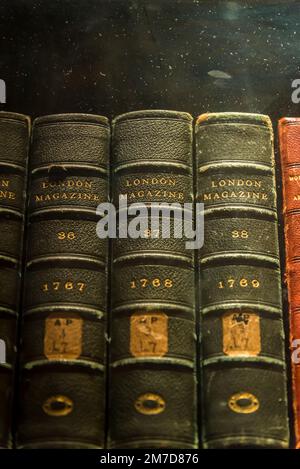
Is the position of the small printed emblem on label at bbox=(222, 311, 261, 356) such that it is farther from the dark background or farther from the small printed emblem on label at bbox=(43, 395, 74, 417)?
the dark background

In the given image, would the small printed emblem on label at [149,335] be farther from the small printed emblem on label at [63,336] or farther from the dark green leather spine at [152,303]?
the small printed emblem on label at [63,336]

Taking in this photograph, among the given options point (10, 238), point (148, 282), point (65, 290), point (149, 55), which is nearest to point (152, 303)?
point (148, 282)

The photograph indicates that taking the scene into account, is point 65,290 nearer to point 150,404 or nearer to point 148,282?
point 148,282

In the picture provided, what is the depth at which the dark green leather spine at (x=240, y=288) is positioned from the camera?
1.56 metres

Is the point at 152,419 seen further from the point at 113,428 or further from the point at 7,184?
the point at 7,184

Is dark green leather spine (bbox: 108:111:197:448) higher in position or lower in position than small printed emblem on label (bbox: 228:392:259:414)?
higher

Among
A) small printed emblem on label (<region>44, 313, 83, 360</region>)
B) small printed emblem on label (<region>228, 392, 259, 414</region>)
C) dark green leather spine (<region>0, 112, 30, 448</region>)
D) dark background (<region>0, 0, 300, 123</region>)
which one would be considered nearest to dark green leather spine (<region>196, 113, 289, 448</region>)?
small printed emblem on label (<region>228, 392, 259, 414</region>)

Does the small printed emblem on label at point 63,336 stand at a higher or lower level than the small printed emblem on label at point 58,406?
higher

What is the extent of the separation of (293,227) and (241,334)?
0.90 ft

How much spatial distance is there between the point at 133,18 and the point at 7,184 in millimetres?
521

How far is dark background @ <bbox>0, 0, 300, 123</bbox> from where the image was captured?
1839 mm

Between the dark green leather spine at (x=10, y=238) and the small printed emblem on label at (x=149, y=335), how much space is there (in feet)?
0.80

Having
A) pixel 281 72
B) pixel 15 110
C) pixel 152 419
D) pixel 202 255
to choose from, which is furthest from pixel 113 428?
pixel 281 72

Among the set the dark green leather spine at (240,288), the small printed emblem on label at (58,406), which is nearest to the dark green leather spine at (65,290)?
the small printed emblem on label at (58,406)
